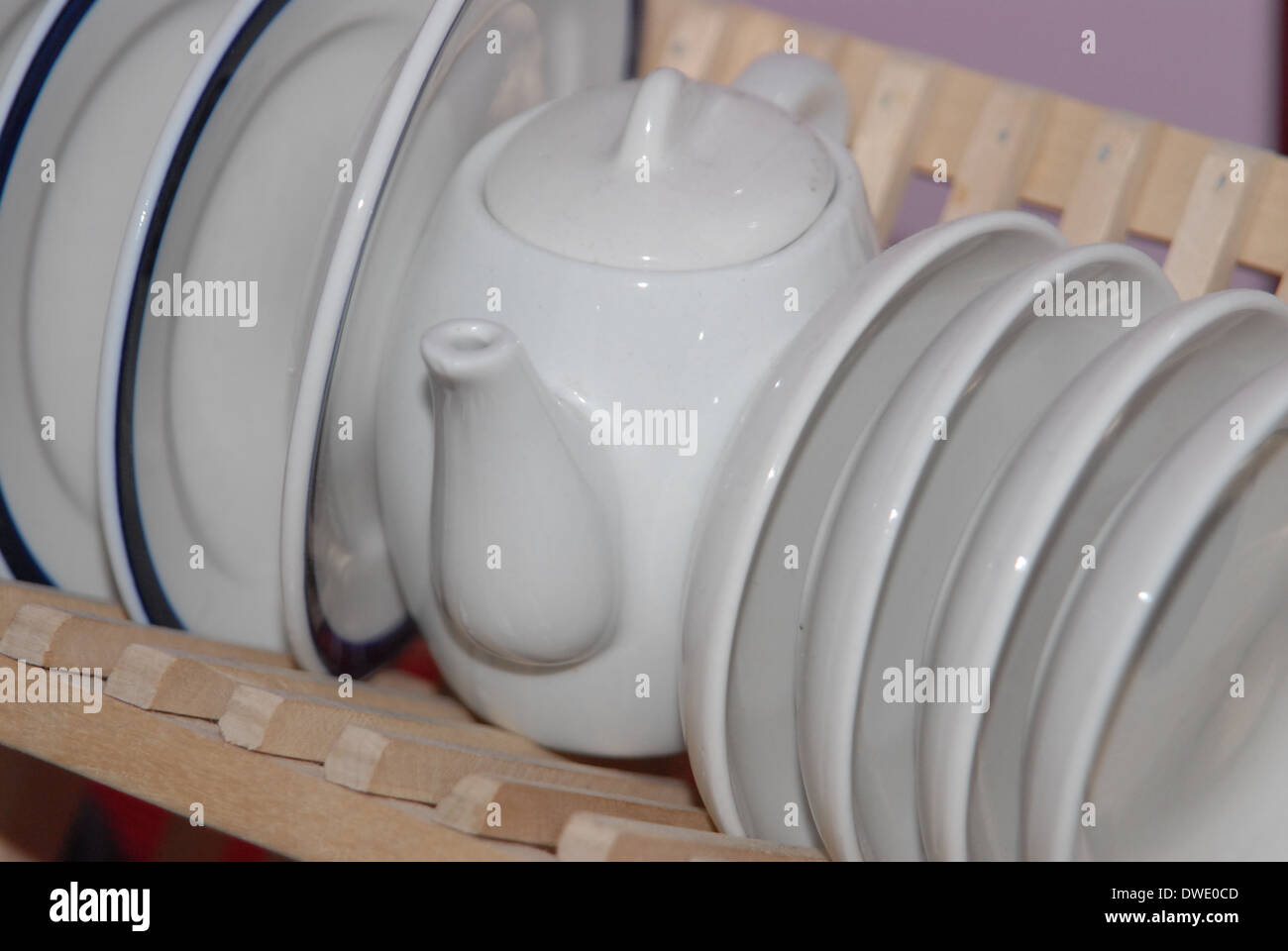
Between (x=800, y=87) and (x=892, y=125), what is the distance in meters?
0.15

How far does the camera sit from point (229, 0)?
678 millimetres

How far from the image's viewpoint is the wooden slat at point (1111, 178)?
0.73m

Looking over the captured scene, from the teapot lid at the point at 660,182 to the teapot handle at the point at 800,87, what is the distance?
0.08m

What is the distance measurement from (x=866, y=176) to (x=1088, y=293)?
12.2 inches

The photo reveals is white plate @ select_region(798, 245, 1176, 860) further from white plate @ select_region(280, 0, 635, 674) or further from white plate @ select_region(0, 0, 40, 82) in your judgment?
white plate @ select_region(0, 0, 40, 82)

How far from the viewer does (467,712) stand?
2.10 ft

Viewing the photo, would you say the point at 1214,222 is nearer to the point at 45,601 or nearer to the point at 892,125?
the point at 892,125

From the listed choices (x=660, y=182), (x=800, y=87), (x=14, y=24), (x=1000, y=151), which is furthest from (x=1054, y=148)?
(x=14, y=24)

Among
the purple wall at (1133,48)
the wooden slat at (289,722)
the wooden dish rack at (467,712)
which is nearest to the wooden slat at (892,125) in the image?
the wooden dish rack at (467,712)

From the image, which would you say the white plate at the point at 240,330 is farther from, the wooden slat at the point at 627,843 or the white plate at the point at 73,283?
the wooden slat at the point at 627,843

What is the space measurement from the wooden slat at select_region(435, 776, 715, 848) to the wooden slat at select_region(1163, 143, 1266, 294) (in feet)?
1.40

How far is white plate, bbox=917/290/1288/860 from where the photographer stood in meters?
0.44

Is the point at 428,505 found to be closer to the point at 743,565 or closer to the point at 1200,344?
the point at 743,565
